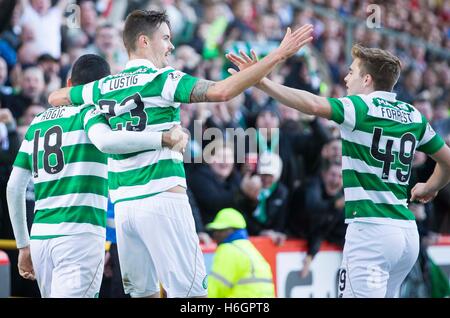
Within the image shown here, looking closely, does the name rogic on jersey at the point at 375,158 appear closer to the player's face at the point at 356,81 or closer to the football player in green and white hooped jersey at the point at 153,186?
the player's face at the point at 356,81

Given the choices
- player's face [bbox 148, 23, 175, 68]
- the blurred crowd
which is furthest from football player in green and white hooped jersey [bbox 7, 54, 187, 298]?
the blurred crowd

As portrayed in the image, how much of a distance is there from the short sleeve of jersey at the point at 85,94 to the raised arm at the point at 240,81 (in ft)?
2.62

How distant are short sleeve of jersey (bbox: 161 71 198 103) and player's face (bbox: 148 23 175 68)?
0.43 meters

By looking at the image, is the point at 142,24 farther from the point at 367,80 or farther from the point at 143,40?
the point at 367,80

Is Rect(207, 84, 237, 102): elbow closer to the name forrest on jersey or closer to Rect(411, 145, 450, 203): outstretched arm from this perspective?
the name forrest on jersey

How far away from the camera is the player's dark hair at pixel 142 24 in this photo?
6.50 meters

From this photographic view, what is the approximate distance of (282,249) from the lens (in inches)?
413

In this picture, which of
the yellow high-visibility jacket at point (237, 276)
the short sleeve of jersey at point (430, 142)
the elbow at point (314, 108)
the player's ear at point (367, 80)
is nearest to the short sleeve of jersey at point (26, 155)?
the elbow at point (314, 108)

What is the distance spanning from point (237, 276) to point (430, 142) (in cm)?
260

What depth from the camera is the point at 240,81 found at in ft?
19.4

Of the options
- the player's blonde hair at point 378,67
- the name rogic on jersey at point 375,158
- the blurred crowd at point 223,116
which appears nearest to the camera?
the name rogic on jersey at point 375,158

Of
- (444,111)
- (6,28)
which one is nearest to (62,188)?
(6,28)

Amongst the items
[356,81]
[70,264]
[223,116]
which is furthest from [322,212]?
[70,264]
